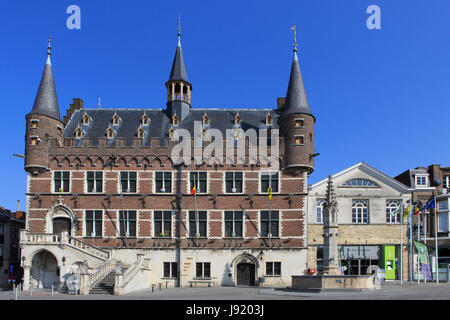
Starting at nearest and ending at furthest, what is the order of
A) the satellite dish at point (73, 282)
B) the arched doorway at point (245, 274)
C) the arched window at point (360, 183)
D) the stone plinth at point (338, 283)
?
the stone plinth at point (338, 283) → the satellite dish at point (73, 282) → the arched doorway at point (245, 274) → the arched window at point (360, 183)

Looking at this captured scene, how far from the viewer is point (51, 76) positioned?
38.9 m

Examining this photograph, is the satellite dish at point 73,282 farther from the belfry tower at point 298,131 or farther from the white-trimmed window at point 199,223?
the belfry tower at point 298,131

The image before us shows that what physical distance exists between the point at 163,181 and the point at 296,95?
1244 cm

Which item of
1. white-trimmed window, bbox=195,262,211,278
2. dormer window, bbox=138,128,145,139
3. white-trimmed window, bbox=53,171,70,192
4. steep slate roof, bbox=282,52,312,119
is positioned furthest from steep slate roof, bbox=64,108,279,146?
white-trimmed window, bbox=195,262,211,278

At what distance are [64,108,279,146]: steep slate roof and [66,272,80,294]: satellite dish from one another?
11212mm

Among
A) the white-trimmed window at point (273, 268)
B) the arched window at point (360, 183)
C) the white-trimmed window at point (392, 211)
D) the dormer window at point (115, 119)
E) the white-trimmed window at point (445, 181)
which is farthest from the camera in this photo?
the white-trimmed window at point (445, 181)

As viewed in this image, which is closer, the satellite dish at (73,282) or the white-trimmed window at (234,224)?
the satellite dish at (73,282)

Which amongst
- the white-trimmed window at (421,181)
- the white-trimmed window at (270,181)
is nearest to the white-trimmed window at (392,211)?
the white-trimmed window at (421,181)

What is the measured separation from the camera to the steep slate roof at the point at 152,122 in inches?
1547

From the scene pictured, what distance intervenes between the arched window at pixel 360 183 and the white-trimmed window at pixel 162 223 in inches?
615

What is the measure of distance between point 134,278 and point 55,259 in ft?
26.5

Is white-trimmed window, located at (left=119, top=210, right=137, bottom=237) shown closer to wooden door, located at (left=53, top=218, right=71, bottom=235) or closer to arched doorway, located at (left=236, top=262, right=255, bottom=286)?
wooden door, located at (left=53, top=218, right=71, bottom=235)

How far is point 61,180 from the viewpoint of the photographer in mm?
37406

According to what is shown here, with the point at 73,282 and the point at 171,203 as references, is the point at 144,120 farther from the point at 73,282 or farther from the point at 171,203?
the point at 73,282
